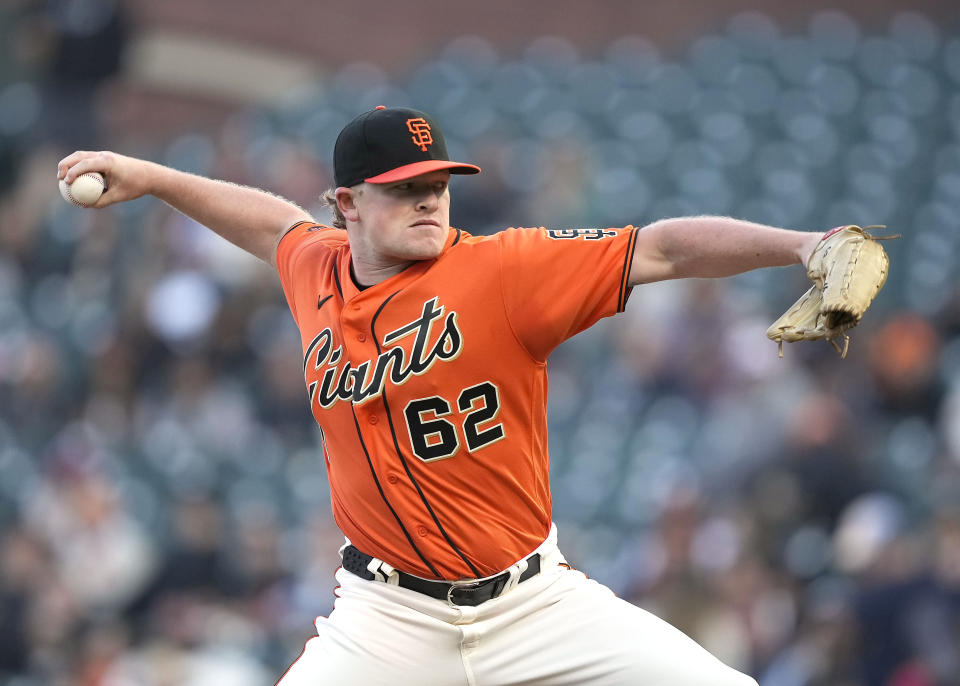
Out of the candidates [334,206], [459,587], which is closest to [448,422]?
[459,587]

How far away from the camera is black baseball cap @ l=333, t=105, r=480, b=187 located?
2803 millimetres

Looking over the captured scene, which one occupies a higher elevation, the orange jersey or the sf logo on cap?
the sf logo on cap

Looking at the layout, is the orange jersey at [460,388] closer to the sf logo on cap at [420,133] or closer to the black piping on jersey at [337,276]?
the black piping on jersey at [337,276]

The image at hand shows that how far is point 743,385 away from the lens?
6.82 m

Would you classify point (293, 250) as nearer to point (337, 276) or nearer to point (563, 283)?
point (337, 276)

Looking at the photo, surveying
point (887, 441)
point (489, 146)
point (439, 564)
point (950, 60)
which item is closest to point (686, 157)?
point (489, 146)

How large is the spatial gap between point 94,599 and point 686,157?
16.7ft

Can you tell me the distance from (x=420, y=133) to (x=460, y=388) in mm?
579

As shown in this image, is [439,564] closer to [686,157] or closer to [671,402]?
[671,402]

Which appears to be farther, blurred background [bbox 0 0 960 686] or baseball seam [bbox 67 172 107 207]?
blurred background [bbox 0 0 960 686]

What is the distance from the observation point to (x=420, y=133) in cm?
285

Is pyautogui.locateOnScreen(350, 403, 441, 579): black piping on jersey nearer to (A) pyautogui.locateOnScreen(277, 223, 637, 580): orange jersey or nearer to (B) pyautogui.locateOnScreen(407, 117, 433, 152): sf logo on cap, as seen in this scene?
(A) pyautogui.locateOnScreen(277, 223, 637, 580): orange jersey

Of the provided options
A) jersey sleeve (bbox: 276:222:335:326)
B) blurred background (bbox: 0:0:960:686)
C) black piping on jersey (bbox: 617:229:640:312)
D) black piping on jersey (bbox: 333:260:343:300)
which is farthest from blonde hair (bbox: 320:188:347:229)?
blurred background (bbox: 0:0:960:686)

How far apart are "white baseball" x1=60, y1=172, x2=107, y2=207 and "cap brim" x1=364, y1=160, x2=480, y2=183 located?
67 cm
